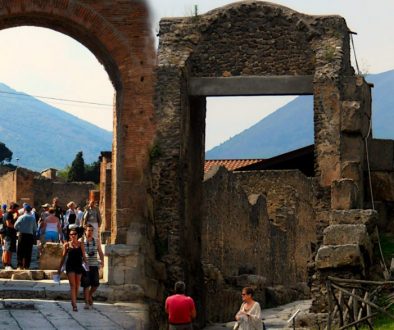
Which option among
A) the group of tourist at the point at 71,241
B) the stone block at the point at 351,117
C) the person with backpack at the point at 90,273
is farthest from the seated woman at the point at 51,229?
the stone block at the point at 351,117

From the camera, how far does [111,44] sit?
17.0 meters

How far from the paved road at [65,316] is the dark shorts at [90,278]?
28cm

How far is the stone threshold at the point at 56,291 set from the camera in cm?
1357

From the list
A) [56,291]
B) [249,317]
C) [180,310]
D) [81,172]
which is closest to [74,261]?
[56,291]

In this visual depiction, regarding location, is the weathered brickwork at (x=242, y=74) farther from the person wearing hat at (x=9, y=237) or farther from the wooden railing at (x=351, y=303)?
the wooden railing at (x=351, y=303)

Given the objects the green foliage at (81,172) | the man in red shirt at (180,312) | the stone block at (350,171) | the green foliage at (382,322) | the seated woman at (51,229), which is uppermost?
the green foliage at (81,172)

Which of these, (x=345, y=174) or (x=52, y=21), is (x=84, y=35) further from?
Result: (x=345, y=174)

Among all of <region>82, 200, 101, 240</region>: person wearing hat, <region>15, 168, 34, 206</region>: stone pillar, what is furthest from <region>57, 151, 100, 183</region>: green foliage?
<region>82, 200, 101, 240</region>: person wearing hat

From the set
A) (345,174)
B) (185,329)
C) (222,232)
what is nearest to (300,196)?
(222,232)

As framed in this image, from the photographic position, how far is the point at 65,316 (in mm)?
11875

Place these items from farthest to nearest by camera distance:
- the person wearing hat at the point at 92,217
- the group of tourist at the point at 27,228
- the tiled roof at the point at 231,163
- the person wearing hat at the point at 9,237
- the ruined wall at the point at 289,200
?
the tiled roof at the point at 231,163
the ruined wall at the point at 289,200
the person wearing hat at the point at 9,237
the group of tourist at the point at 27,228
the person wearing hat at the point at 92,217

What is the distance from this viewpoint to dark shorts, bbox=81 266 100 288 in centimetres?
1276

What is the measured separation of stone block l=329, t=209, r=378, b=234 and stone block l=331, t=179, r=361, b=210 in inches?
30.6

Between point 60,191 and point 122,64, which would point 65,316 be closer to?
point 122,64
